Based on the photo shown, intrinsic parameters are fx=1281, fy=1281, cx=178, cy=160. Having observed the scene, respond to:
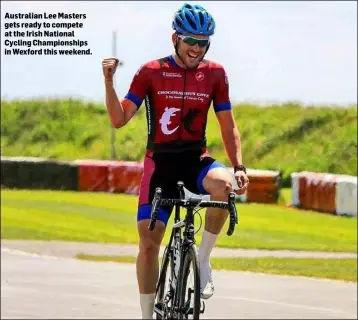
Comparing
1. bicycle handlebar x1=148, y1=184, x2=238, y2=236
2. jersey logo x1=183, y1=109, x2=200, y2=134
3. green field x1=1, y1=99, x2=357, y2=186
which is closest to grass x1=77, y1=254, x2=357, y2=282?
bicycle handlebar x1=148, y1=184, x2=238, y2=236

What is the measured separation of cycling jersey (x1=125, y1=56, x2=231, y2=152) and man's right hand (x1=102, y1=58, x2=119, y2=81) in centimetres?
26

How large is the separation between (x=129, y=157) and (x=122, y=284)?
5398 cm

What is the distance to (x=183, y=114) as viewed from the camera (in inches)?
264

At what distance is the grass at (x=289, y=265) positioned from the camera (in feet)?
106

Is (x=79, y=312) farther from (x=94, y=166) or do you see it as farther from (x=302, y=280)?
(x=94, y=166)

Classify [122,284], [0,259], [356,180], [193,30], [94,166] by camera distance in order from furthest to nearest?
[94,166]
[356,180]
[0,259]
[122,284]
[193,30]

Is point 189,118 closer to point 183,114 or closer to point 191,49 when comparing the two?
point 183,114

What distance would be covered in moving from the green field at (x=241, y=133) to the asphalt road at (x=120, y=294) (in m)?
39.3

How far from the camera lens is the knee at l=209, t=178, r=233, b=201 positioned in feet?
22.1

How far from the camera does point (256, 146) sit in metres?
81.4

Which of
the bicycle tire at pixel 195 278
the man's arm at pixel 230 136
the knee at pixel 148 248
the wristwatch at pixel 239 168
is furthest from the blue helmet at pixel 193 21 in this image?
the bicycle tire at pixel 195 278

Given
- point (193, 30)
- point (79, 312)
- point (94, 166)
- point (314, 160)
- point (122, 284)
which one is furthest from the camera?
point (314, 160)

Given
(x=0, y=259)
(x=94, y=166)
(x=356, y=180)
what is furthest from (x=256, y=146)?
(x=0, y=259)

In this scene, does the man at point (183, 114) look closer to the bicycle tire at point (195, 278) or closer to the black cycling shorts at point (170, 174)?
the black cycling shorts at point (170, 174)
